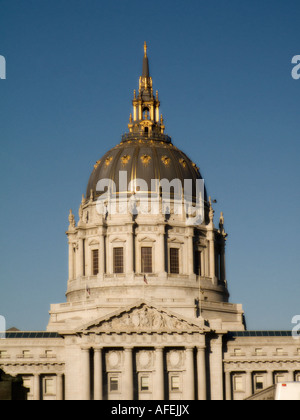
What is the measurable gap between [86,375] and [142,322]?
9011 millimetres

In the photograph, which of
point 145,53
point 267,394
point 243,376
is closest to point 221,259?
point 243,376

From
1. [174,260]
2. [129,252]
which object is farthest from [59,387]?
[174,260]

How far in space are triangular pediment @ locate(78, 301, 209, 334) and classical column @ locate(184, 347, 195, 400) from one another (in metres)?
2.50

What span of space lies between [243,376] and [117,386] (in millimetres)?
15500

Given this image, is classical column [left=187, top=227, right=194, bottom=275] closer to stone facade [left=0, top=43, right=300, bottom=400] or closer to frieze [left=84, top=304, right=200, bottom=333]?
stone facade [left=0, top=43, right=300, bottom=400]

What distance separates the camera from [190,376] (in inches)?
4434

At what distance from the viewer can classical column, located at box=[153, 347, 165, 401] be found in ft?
368

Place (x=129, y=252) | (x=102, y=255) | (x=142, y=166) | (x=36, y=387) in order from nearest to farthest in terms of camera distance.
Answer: (x=36, y=387), (x=129, y=252), (x=102, y=255), (x=142, y=166)

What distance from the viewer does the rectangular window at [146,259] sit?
5231 inches

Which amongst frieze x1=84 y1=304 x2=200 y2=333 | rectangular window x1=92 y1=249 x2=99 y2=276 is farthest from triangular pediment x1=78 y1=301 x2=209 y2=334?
rectangular window x1=92 y1=249 x2=99 y2=276

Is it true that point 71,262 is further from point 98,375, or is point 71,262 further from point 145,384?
point 145,384

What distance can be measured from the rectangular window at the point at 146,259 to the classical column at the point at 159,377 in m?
20.8
